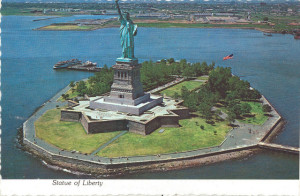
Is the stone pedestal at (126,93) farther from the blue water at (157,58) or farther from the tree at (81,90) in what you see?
the blue water at (157,58)

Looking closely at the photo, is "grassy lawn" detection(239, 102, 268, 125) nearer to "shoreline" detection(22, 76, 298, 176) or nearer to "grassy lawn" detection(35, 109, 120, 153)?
"shoreline" detection(22, 76, 298, 176)

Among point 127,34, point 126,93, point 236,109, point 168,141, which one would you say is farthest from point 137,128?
point 236,109

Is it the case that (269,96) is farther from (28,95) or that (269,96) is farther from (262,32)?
(262,32)

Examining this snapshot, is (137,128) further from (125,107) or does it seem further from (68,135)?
(68,135)

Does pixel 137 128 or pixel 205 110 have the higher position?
pixel 205 110

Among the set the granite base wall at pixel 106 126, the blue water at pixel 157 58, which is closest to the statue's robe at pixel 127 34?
the granite base wall at pixel 106 126

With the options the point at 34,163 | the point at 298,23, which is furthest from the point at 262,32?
the point at 34,163
